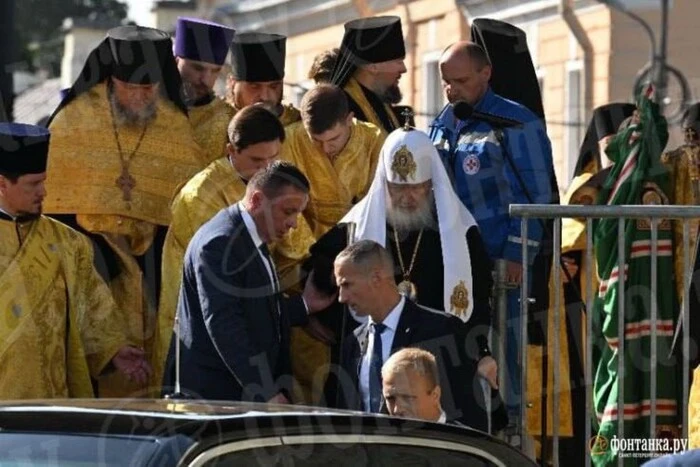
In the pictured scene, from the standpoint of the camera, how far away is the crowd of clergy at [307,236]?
8.45 m

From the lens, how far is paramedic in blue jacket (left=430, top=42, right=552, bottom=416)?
30.1 feet

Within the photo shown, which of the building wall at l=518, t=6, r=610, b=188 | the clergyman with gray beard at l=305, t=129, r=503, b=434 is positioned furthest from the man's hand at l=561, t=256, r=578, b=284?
the building wall at l=518, t=6, r=610, b=188

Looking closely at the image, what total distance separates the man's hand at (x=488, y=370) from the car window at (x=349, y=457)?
202 centimetres

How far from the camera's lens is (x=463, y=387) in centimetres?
827

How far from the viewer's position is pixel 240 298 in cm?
846

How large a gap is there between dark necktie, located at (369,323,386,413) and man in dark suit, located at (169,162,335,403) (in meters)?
0.36

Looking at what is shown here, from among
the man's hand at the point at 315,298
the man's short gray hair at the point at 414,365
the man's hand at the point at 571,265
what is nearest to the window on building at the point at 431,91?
the man's hand at the point at 571,265

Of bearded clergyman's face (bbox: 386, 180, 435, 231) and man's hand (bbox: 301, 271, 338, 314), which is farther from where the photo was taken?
man's hand (bbox: 301, 271, 338, 314)

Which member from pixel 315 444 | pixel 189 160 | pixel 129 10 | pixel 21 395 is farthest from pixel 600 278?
pixel 129 10

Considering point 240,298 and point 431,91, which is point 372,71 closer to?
point 240,298

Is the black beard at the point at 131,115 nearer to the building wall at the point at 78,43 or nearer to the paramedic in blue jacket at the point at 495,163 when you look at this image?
the paramedic in blue jacket at the point at 495,163

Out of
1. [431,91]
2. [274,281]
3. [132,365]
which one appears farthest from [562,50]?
[274,281]

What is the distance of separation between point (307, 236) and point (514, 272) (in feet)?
3.04

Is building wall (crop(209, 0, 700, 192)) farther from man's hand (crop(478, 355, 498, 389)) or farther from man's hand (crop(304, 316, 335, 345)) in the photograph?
man's hand (crop(478, 355, 498, 389))
